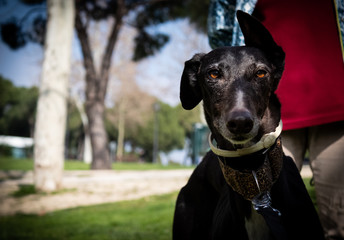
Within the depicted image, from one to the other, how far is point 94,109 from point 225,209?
13.7m

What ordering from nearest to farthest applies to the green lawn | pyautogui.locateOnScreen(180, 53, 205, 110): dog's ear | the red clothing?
pyautogui.locateOnScreen(180, 53, 205, 110): dog's ear
the red clothing
the green lawn

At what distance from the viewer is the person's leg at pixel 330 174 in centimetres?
197

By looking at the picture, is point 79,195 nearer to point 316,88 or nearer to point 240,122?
point 316,88

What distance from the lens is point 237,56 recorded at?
1713mm

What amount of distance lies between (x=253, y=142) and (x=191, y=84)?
0.53 m

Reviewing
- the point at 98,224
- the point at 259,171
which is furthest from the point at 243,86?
the point at 98,224

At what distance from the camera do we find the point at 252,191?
5.38 ft

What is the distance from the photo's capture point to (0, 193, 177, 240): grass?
14.2ft

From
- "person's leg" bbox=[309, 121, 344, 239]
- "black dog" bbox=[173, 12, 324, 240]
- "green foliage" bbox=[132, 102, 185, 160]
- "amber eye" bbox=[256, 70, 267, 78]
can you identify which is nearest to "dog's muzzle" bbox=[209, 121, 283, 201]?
"black dog" bbox=[173, 12, 324, 240]

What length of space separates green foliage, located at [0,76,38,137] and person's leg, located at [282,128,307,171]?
48769 mm

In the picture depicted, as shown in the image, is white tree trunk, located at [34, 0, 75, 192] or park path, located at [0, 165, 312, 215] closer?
park path, located at [0, 165, 312, 215]

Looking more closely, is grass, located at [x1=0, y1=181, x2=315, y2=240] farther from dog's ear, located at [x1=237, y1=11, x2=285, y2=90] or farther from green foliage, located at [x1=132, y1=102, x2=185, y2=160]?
green foliage, located at [x1=132, y1=102, x2=185, y2=160]

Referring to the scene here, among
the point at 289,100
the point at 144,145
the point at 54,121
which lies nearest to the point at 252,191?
the point at 289,100

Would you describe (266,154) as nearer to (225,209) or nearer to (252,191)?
(252,191)
